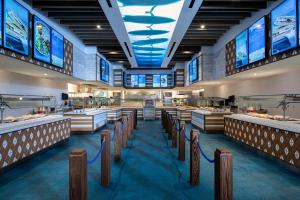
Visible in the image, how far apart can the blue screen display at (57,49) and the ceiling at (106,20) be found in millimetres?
496

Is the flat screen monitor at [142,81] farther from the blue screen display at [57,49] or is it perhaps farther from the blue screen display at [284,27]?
the blue screen display at [284,27]

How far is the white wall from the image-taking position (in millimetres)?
5344

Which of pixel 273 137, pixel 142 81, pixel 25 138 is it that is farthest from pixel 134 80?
pixel 273 137

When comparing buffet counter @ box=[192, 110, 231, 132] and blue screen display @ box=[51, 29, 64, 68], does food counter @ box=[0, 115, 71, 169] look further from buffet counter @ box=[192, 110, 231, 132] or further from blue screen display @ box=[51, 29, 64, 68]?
buffet counter @ box=[192, 110, 231, 132]

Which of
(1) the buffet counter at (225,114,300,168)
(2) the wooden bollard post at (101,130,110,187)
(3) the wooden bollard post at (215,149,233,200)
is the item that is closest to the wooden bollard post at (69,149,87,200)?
(2) the wooden bollard post at (101,130,110,187)

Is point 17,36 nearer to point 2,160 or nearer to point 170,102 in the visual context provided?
point 2,160

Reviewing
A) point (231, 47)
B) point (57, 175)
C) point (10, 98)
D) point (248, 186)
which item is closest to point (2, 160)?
point (57, 175)

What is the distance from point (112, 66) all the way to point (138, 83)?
266 cm

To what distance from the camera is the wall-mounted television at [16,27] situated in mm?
3742

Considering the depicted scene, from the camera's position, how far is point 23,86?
6.08 metres

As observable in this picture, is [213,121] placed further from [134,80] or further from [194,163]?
[134,80]

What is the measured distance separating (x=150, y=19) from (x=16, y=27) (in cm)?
317

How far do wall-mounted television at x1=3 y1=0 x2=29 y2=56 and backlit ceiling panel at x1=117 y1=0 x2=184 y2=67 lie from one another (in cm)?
209

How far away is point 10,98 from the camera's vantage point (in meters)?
3.83
